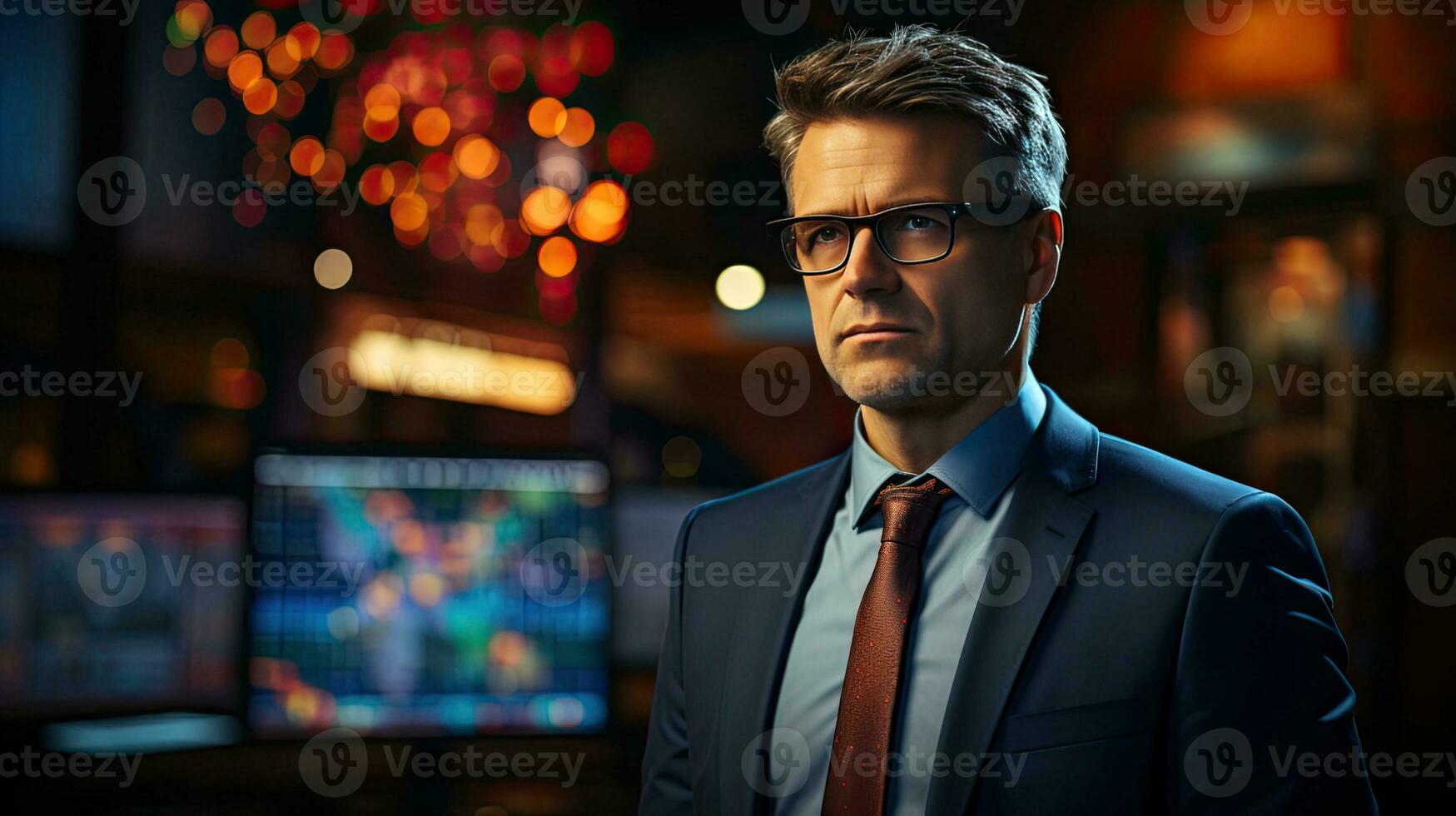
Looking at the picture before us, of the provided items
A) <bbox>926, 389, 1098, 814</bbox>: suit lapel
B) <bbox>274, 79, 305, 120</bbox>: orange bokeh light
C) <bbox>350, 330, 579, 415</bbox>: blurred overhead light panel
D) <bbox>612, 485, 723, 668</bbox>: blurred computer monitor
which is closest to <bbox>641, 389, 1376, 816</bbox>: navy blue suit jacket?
<bbox>926, 389, 1098, 814</bbox>: suit lapel

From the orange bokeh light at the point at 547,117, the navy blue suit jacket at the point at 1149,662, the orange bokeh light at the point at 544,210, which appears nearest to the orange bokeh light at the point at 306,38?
the orange bokeh light at the point at 547,117

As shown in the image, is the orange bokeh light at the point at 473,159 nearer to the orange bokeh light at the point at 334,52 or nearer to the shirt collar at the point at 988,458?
the orange bokeh light at the point at 334,52

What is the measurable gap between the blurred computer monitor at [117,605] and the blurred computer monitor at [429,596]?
0.12 meters

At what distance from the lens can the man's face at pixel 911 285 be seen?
135 centimetres

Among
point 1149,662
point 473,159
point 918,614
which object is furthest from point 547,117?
point 1149,662

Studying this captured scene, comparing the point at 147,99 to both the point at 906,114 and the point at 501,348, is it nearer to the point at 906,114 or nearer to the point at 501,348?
the point at 501,348

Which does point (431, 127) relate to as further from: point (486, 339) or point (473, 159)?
point (486, 339)

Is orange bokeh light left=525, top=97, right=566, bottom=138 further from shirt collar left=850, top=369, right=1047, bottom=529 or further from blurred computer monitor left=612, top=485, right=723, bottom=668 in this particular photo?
shirt collar left=850, top=369, right=1047, bottom=529

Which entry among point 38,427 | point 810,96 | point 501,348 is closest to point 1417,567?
point 810,96

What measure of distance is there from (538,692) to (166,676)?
110 centimetres

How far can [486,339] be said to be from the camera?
3.68 m

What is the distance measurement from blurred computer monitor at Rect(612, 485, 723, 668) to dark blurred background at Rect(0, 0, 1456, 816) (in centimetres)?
1

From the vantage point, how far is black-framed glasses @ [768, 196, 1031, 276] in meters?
1.35

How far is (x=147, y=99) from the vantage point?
338 centimetres
